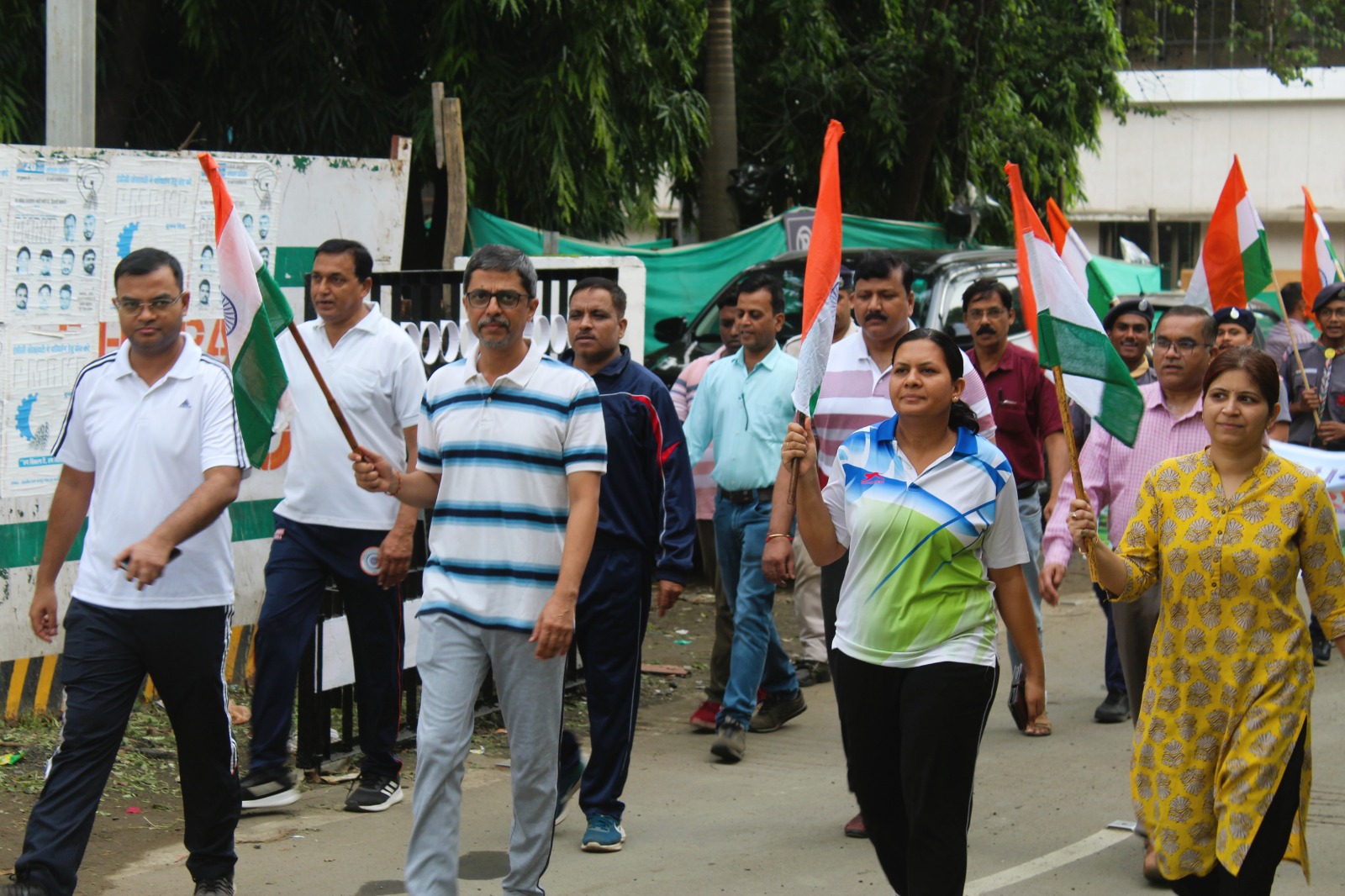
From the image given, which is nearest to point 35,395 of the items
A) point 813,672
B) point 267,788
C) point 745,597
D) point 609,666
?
point 267,788

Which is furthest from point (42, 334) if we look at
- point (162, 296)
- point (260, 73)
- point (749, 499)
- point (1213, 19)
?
point (1213, 19)

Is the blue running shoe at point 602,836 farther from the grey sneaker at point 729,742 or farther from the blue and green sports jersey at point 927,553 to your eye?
the blue and green sports jersey at point 927,553

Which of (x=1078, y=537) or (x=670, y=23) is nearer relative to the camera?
(x=1078, y=537)

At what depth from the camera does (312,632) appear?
6.33 metres

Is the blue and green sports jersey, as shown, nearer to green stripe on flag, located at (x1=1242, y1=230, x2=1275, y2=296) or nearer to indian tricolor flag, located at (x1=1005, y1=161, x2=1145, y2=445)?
indian tricolor flag, located at (x1=1005, y1=161, x2=1145, y2=445)

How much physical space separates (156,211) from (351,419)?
1.80 meters

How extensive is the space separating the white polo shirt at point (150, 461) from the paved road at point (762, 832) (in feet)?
3.61

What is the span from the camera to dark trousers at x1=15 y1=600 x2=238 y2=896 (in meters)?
4.63

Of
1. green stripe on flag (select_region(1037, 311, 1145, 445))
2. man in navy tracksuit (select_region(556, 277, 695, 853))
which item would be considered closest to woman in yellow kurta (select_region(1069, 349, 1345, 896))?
green stripe on flag (select_region(1037, 311, 1145, 445))

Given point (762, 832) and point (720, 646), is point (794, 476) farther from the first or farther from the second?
point (720, 646)

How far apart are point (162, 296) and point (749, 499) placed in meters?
3.11

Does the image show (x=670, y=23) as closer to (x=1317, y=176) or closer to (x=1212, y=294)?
(x=1212, y=294)

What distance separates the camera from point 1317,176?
137ft

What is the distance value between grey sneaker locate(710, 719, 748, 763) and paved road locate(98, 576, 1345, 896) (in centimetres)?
5
